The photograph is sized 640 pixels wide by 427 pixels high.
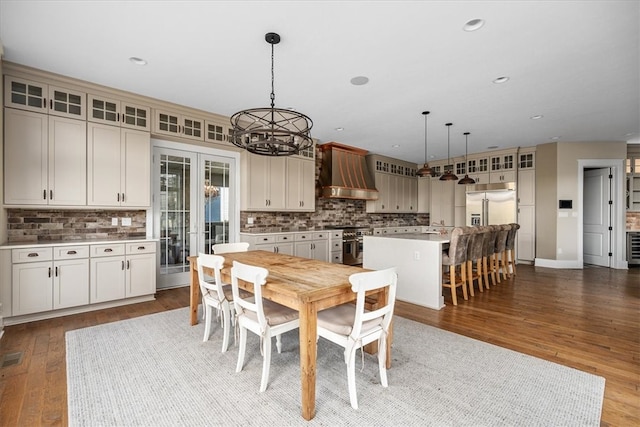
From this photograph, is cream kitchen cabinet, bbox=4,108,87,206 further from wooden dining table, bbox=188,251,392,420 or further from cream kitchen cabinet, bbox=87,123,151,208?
wooden dining table, bbox=188,251,392,420

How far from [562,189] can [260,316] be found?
24.5ft

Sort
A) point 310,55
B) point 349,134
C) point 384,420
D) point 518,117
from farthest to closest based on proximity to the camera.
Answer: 1. point 349,134
2. point 518,117
3. point 310,55
4. point 384,420

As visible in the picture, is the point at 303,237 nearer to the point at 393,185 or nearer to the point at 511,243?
the point at 393,185

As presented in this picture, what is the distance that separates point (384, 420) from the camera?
177 centimetres

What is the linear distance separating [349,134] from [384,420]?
5.13 meters

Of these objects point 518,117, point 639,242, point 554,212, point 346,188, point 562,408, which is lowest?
point 562,408

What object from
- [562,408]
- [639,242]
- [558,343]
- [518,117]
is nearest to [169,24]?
[562,408]

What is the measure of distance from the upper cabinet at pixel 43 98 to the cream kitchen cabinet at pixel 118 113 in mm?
100

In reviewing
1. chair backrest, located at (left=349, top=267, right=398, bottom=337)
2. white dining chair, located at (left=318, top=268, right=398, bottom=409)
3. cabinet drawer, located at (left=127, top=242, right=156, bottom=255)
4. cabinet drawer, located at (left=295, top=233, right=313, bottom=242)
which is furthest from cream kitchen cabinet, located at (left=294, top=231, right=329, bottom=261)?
chair backrest, located at (left=349, top=267, right=398, bottom=337)

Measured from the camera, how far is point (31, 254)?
3.27 meters

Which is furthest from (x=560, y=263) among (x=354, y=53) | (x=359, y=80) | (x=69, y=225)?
(x=69, y=225)

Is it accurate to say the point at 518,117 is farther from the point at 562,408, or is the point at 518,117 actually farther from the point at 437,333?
the point at 562,408

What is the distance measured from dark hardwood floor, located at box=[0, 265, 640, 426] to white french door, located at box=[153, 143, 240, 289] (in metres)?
0.56

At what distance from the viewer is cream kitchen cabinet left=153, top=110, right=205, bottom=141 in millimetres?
4336
